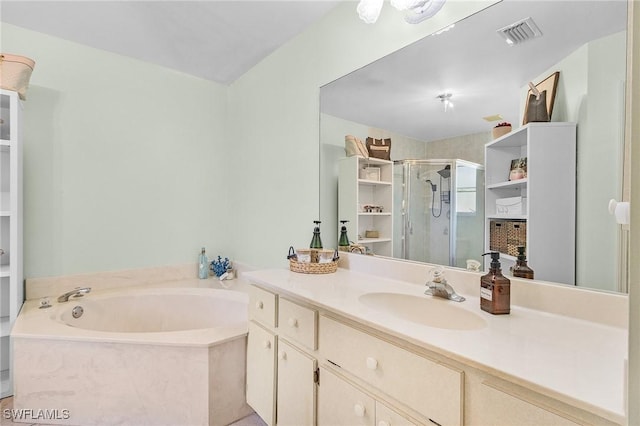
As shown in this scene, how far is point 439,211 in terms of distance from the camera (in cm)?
142

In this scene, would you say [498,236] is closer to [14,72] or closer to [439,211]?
[439,211]

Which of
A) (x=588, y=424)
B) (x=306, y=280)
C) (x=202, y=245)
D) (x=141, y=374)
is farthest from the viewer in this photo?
(x=202, y=245)

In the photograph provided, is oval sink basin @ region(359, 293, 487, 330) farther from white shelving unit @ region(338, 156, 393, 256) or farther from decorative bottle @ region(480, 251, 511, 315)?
white shelving unit @ region(338, 156, 393, 256)

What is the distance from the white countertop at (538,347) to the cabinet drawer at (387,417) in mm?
229

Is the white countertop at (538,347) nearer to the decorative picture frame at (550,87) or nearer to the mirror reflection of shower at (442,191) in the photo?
the mirror reflection of shower at (442,191)

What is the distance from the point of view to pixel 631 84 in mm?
466

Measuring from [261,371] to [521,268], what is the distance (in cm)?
128

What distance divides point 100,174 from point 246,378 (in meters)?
1.88

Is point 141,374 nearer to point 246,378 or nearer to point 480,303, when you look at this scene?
point 246,378

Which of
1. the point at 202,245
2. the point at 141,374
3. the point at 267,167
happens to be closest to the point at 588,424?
the point at 141,374

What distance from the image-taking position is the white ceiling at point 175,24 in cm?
187

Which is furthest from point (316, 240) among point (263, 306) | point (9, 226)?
point (9, 226)

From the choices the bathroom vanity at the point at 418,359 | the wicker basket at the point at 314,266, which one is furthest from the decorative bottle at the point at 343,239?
the bathroom vanity at the point at 418,359

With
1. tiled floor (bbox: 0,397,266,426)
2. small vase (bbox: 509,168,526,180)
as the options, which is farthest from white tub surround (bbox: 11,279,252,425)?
small vase (bbox: 509,168,526,180)
